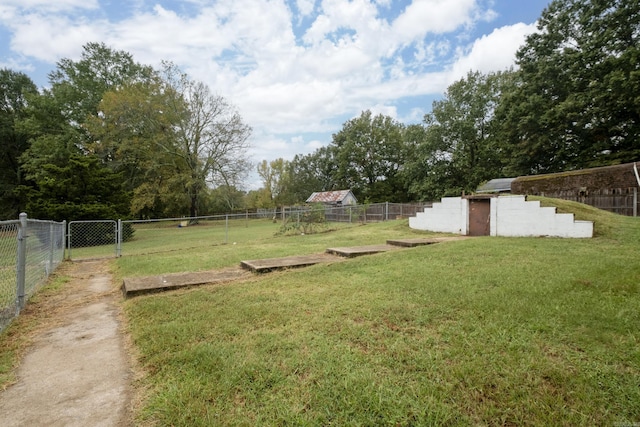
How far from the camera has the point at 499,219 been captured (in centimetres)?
999

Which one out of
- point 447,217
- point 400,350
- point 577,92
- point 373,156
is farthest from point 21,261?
point 373,156

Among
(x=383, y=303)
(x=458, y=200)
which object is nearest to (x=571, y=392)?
(x=383, y=303)

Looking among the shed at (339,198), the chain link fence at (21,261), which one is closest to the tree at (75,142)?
the chain link fence at (21,261)

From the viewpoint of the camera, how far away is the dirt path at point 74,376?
6.43 feet

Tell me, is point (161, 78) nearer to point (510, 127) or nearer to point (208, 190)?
point (208, 190)

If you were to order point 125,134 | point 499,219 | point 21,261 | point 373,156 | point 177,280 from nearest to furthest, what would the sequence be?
point 21,261, point 177,280, point 499,219, point 125,134, point 373,156

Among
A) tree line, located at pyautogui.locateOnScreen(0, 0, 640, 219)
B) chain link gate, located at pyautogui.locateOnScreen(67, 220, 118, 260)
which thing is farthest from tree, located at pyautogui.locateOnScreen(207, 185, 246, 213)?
chain link gate, located at pyautogui.locateOnScreen(67, 220, 118, 260)

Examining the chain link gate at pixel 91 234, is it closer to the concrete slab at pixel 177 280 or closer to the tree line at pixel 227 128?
the tree line at pixel 227 128

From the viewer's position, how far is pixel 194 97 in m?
26.8

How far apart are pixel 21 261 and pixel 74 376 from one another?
2.68m

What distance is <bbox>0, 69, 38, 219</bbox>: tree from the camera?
2730cm

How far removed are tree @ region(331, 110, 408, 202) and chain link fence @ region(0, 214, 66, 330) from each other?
37929 millimetres

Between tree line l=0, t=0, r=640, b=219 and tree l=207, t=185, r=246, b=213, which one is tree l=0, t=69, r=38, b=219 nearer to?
tree line l=0, t=0, r=640, b=219

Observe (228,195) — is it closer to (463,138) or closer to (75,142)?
(75,142)
